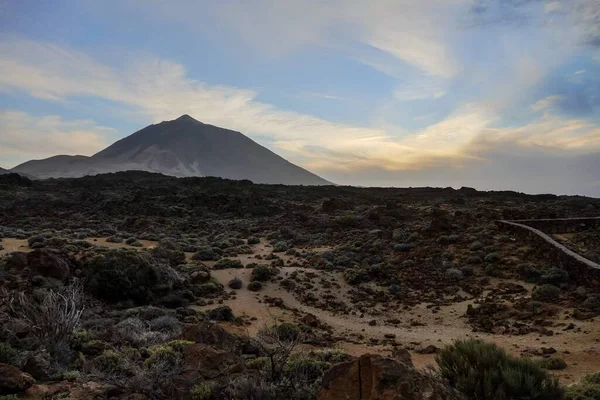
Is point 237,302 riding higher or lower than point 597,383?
lower

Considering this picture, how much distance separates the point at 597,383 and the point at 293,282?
10.4 meters

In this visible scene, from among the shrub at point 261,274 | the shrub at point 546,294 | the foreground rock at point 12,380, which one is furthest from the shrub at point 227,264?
the foreground rock at point 12,380

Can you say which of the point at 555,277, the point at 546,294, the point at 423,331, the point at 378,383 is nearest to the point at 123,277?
the point at 423,331

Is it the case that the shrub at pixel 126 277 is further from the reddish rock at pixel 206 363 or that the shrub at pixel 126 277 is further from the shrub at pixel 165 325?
the reddish rock at pixel 206 363

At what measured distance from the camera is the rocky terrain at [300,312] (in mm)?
4523

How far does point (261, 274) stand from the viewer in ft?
50.4

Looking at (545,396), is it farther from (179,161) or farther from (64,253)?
(179,161)

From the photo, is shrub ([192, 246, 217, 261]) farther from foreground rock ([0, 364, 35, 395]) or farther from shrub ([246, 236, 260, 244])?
foreground rock ([0, 364, 35, 395])

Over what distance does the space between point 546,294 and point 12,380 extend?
12.1 meters

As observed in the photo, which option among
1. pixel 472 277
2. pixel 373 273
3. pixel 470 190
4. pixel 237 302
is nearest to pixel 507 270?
pixel 472 277

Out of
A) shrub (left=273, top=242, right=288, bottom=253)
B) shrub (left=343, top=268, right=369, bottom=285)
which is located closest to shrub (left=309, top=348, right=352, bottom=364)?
shrub (left=343, top=268, right=369, bottom=285)

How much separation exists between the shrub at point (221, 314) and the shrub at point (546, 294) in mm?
8391

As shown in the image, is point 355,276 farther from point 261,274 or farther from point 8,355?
point 8,355

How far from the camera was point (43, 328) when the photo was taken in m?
6.46
